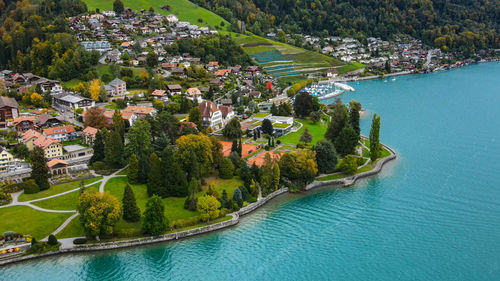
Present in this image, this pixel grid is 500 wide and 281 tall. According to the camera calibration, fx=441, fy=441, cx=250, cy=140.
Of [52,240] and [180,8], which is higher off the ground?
[180,8]

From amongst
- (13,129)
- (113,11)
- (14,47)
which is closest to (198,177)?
(13,129)

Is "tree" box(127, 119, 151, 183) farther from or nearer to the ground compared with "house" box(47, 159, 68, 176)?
farther from the ground

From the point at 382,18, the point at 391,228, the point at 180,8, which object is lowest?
the point at 391,228

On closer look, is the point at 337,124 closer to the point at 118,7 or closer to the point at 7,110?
the point at 7,110

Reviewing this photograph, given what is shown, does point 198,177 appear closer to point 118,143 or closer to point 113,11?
point 118,143

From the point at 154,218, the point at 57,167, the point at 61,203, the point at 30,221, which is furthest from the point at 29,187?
the point at 154,218

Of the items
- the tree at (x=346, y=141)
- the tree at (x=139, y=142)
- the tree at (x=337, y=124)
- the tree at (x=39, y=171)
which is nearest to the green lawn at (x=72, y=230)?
the tree at (x=39, y=171)

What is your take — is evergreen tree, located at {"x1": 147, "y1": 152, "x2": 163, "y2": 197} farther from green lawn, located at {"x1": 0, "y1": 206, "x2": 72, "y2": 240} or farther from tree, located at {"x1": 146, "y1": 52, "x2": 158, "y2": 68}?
tree, located at {"x1": 146, "y1": 52, "x2": 158, "y2": 68}

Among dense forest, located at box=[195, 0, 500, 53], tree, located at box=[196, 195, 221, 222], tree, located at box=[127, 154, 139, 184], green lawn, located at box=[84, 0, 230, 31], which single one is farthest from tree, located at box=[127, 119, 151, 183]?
dense forest, located at box=[195, 0, 500, 53]
